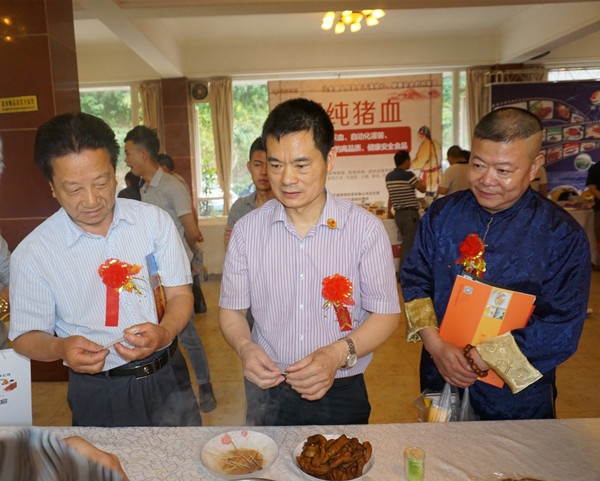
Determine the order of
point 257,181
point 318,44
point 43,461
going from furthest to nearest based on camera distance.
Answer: point 318,44 → point 257,181 → point 43,461

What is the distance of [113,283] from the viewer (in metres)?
1.49

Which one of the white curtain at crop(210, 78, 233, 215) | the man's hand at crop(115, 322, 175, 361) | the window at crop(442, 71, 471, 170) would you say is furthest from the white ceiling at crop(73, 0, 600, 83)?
the man's hand at crop(115, 322, 175, 361)

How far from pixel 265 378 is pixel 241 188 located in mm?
7828

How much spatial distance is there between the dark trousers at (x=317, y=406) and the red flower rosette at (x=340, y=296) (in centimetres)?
23

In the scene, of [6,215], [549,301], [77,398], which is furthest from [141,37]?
[549,301]

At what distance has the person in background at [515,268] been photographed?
4.95 feet

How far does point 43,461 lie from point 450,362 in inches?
53.9

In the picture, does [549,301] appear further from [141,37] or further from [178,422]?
[141,37]

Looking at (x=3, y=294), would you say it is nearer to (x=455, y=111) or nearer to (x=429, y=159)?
(x=429, y=159)

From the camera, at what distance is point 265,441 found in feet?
4.02

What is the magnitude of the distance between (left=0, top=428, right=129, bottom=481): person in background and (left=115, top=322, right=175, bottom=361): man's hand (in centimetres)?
89

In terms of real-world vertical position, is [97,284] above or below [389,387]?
above

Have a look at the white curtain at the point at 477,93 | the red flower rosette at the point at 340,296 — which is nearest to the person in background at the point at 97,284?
the red flower rosette at the point at 340,296

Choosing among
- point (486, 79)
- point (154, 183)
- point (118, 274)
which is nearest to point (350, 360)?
point (118, 274)
